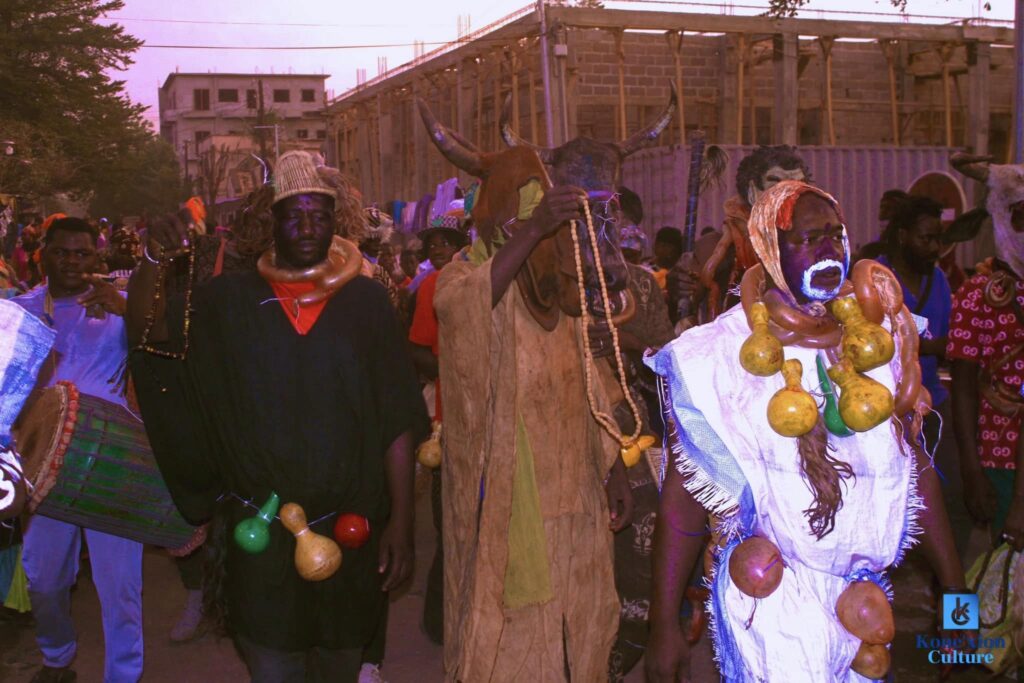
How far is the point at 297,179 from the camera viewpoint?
4094 millimetres

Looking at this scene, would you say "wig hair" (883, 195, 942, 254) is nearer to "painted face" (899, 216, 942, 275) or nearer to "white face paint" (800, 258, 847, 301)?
"painted face" (899, 216, 942, 275)

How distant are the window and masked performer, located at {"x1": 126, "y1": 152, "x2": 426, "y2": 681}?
10167cm

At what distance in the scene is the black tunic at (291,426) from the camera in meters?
3.94

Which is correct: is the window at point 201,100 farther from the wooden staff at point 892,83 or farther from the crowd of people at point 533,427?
the crowd of people at point 533,427

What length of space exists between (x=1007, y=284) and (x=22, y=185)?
2688 centimetres

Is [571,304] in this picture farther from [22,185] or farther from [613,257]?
[22,185]

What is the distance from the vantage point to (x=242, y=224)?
4.41 meters

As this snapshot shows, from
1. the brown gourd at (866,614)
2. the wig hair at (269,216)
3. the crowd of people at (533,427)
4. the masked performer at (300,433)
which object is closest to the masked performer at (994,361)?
the crowd of people at (533,427)

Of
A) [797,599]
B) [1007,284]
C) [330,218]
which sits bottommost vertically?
[797,599]

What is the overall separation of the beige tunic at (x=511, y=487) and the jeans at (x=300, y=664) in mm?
445

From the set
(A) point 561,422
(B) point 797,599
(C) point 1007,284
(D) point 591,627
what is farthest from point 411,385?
(C) point 1007,284

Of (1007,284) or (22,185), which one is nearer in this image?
(1007,284)

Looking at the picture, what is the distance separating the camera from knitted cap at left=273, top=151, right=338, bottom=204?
407cm

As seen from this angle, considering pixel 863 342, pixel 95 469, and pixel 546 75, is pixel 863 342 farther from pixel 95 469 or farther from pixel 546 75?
pixel 546 75
